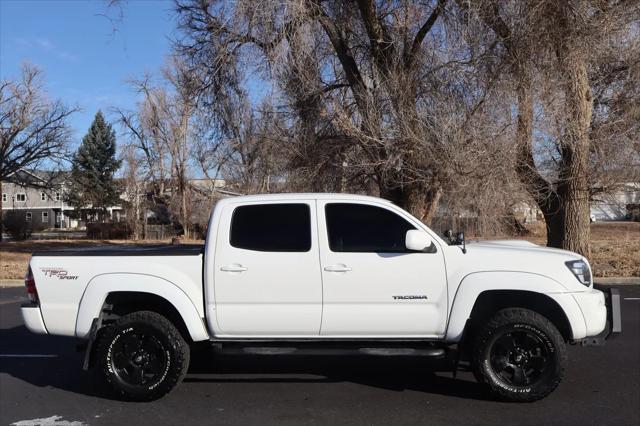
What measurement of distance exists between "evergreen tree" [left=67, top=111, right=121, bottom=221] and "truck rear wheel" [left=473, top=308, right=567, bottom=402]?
4857 cm

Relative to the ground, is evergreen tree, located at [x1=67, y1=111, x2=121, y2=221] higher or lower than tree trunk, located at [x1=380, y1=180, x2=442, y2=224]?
higher

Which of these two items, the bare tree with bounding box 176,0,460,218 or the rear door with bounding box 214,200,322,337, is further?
the bare tree with bounding box 176,0,460,218

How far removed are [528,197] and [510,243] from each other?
8693mm

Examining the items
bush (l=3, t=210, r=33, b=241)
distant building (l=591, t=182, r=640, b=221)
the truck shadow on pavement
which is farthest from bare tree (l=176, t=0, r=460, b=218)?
bush (l=3, t=210, r=33, b=241)

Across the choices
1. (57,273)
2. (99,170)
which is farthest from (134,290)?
(99,170)

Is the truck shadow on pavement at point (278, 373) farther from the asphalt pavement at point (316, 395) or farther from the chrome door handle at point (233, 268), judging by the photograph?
the chrome door handle at point (233, 268)

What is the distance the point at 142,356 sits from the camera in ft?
18.0

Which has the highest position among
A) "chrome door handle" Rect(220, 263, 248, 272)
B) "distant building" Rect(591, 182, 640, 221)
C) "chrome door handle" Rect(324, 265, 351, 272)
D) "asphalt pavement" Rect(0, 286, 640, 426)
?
"distant building" Rect(591, 182, 640, 221)

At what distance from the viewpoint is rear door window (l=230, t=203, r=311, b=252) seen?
5473 mm

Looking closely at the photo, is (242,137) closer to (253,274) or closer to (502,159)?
(502,159)

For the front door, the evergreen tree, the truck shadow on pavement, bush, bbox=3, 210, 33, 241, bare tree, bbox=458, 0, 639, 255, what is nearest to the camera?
the front door

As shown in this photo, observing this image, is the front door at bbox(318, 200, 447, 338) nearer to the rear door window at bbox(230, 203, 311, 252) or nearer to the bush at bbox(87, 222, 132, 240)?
the rear door window at bbox(230, 203, 311, 252)

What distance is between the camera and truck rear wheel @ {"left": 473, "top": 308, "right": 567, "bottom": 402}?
5234mm

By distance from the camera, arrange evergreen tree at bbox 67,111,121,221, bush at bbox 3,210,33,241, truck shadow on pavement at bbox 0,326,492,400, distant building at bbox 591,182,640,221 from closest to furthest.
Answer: truck shadow on pavement at bbox 0,326,492,400 → distant building at bbox 591,182,640,221 → bush at bbox 3,210,33,241 → evergreen tree at bbox 67,111,121,221
